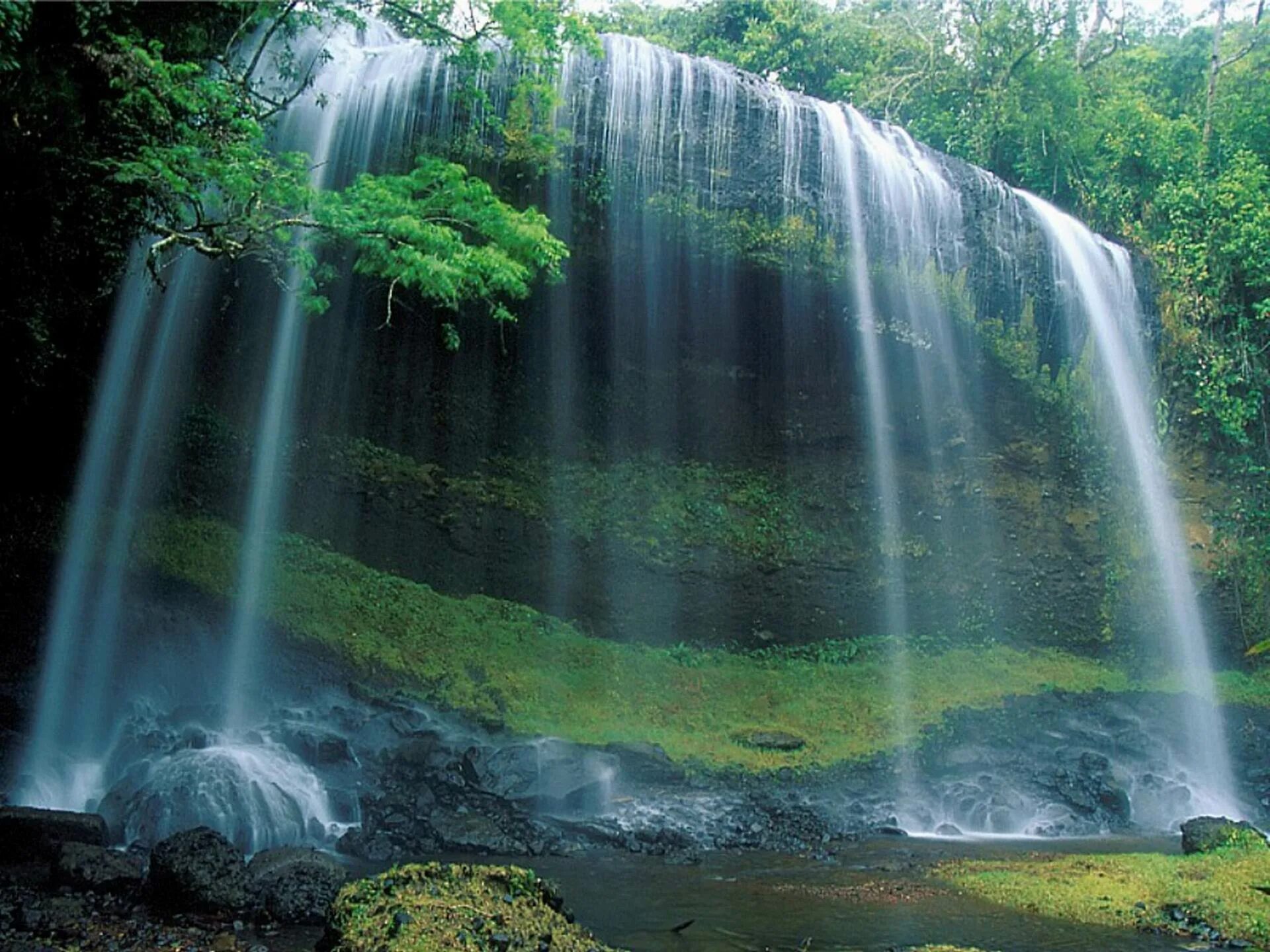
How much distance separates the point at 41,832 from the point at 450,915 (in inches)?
199

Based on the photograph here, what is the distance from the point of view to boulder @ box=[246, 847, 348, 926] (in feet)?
20.1

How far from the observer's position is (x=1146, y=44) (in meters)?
22.2

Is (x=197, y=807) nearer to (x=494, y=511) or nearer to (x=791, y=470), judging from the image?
(x=494, y=511)

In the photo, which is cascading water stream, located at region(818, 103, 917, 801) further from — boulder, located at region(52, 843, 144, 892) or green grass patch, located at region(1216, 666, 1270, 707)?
boulder, located at region(52, 843, 144, 892)

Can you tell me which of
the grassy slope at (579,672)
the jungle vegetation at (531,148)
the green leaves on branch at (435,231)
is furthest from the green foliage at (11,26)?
the grassy slope at (579,672)

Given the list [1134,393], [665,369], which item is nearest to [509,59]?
[665,369]

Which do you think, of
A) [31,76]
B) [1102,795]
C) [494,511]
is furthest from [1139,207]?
[31,76]

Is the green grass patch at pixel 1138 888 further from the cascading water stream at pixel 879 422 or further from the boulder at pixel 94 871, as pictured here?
the boulder at pixel 94 871

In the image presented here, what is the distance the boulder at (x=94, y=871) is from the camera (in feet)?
21.4

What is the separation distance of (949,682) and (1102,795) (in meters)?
3.08

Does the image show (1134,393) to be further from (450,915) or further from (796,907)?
(450,915)

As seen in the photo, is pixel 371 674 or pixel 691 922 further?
pixel 371 674

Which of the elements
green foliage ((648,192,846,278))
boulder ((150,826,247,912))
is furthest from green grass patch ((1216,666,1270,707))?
boulder ((150,826,247,912))

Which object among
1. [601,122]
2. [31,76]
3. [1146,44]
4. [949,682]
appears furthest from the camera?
[1146,44]
